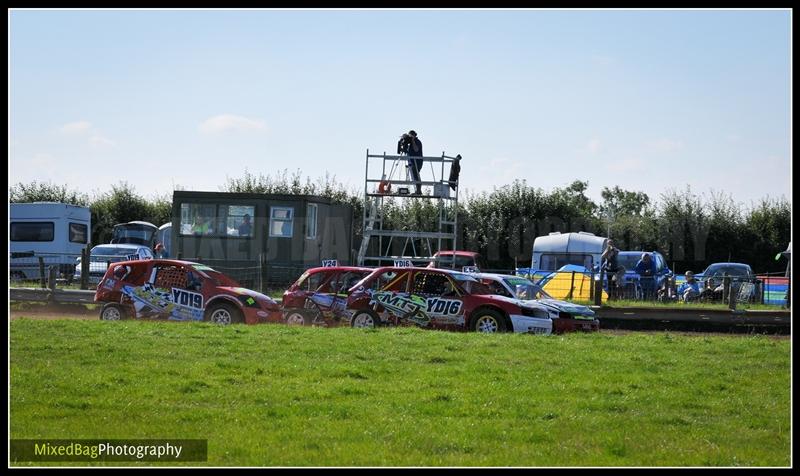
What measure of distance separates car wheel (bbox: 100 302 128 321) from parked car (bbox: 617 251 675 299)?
12.6 m

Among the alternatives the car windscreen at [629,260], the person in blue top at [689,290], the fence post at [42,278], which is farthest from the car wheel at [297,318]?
the car windscreen at [629,260]

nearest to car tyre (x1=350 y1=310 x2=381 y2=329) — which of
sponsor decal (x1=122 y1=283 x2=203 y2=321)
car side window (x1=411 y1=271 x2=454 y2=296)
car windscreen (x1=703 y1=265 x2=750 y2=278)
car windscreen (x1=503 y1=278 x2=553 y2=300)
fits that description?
car side window (x1=411 y1=271 x2=454 y2=296)

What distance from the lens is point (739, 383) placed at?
12875 mm

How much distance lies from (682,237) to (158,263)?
34.2 m

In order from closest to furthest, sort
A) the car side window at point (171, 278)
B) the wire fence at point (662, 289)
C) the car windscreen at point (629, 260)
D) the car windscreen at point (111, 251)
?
the car side window at point (171, 278) → the wire fence at point (662, 289) → the car windscreen at point (629, 260) → the car windscreen at point (111, 251)

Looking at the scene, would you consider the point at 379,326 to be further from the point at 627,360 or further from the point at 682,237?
the point at 682,237

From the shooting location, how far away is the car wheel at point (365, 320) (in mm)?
20234

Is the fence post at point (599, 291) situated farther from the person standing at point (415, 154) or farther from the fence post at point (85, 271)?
the fence post at point (85, 271)

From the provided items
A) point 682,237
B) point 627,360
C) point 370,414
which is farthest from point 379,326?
point 682,237

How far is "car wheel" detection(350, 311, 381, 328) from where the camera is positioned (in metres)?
20.2

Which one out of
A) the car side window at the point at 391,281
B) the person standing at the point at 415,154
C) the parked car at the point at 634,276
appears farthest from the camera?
the person standing at the point at 415,154

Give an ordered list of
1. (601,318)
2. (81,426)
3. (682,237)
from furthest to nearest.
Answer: (682,237), (601,318), (81,426)

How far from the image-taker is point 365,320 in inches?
800

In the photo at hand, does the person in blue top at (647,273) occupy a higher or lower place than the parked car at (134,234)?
lower
